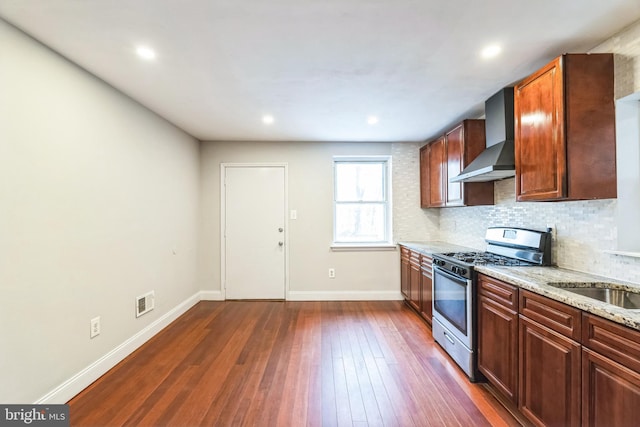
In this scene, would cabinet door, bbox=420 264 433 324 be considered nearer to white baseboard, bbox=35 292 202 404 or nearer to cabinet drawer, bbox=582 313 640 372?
cabinet drawer, bbox=582 313 640 372

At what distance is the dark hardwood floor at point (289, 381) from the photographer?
1805 mm

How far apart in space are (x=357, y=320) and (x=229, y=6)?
3.21 meters

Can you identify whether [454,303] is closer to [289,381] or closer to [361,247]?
[289,381]

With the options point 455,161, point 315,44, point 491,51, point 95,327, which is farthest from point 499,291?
point 95,327

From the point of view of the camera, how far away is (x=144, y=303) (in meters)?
2.84

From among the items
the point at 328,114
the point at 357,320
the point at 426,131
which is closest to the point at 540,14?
the point at 328,114

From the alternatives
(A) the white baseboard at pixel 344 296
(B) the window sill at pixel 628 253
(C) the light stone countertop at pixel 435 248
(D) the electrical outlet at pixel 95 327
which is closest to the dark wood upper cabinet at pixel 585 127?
(B) the window sill at pixel 628 253

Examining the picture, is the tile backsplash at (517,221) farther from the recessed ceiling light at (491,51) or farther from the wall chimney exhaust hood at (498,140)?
the recessed ceiling light at (491,51)

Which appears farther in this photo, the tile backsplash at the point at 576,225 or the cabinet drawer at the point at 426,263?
the cabinet drawer at the point at 426,263

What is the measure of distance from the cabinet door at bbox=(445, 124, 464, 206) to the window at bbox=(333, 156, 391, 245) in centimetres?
114

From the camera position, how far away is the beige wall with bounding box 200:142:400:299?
Result: 421cm

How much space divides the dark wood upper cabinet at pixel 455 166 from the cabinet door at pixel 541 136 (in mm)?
847

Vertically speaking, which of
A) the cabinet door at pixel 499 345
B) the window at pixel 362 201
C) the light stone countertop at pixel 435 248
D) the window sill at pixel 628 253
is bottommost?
the cabinet door at pixel 499 345

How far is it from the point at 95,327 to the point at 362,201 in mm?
3435
